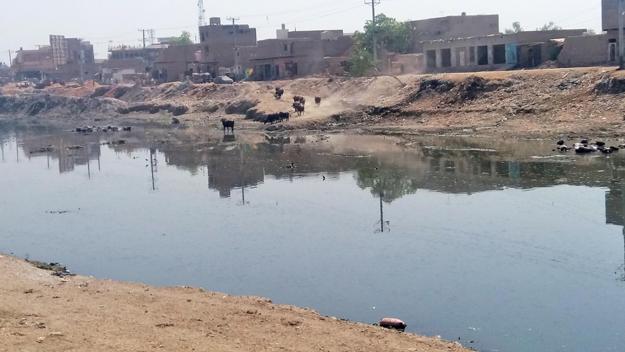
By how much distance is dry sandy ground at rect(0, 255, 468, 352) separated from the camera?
888 cm

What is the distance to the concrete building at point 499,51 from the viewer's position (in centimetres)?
4197

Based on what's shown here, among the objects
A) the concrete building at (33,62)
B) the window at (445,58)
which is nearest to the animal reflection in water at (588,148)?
the window at (445,58)

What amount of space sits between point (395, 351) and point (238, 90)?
156ft

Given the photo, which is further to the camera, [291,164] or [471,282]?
[291,164]

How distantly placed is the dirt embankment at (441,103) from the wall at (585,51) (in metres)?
3.47

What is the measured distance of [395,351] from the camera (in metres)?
8.84

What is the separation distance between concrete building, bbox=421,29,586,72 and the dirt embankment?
453 centimetres

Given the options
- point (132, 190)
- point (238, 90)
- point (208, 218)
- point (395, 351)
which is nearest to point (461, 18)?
point (238, 90)

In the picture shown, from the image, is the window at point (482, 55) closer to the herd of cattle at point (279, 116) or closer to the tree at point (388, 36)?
the herd of cattle at point (279, 116)

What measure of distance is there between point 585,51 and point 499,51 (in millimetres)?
7305

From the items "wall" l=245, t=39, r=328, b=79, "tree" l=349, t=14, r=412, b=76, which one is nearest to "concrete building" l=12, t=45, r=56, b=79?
"wall" l=245, t=39, r=328, b=79

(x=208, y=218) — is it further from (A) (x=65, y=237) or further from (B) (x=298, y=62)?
(B) (x=298, y=62)

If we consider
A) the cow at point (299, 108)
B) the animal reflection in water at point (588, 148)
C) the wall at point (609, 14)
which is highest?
the wall at point (609, 14)

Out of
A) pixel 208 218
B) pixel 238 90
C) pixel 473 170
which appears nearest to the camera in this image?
pixel 208 218
